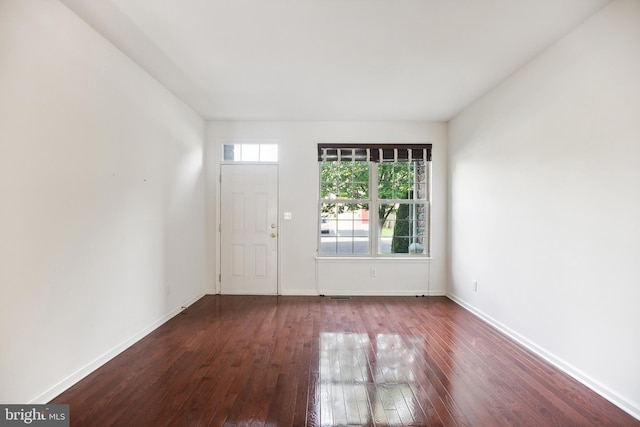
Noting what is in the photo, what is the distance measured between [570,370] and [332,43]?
3.19m

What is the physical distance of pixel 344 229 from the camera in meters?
5.04

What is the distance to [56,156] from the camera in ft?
7.20

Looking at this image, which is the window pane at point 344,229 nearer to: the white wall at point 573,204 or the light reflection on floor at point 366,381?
the white wall at point 573,204

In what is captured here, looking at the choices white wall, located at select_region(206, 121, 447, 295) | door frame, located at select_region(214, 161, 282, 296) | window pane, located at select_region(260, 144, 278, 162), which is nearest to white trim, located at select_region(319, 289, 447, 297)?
white wall, located at select_region(206, 121, 447, 295)

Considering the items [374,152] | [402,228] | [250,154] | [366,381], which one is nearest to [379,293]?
[402,228]

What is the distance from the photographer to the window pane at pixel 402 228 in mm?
5008

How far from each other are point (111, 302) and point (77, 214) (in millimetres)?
823

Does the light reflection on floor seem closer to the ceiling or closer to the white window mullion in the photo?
the white window mullion

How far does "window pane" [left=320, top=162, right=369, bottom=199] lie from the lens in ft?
16.5

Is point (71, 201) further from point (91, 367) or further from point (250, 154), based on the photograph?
point (250, 154)

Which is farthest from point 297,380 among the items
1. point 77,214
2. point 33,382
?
point 77,214

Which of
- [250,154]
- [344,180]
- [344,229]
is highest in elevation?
[250,154]

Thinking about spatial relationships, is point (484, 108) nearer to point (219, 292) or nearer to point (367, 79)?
point (367, 79)

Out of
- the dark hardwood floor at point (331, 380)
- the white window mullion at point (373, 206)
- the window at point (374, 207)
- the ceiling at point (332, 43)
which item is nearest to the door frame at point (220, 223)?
the window at point (374, 207)
